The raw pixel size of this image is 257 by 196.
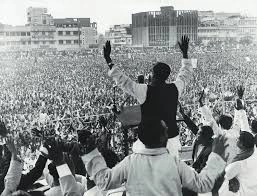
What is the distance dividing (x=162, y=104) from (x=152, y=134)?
22.4 inches

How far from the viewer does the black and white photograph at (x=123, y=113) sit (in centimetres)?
114

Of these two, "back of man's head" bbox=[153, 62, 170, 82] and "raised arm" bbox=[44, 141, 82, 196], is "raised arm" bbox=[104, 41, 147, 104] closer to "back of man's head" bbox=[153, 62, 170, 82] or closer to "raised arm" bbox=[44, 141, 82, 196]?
"back of man's head" bbox=[153, 62, 170, 82]

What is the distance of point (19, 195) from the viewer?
3.95ft

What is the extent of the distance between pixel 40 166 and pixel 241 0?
5109 mm

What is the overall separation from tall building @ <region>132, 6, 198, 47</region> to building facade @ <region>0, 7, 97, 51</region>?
1730 millimetres

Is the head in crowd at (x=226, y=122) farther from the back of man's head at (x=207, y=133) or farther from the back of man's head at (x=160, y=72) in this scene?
the back of man's head at (x=160, y=72)

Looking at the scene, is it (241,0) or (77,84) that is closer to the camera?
(241,0)

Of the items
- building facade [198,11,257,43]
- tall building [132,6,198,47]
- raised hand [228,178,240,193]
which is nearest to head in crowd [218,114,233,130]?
raised hand [228,178,240,193]

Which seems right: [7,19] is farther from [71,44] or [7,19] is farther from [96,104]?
[71,44]

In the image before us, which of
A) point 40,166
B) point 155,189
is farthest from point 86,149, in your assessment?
point 40,166

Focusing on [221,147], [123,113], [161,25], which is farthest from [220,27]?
[221,147]

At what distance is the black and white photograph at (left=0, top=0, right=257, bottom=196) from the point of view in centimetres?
114

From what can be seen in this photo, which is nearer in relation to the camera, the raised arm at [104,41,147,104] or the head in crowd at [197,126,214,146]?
the raised arm at [104,41,147,104]

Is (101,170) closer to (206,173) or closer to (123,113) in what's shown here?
(206,173)
